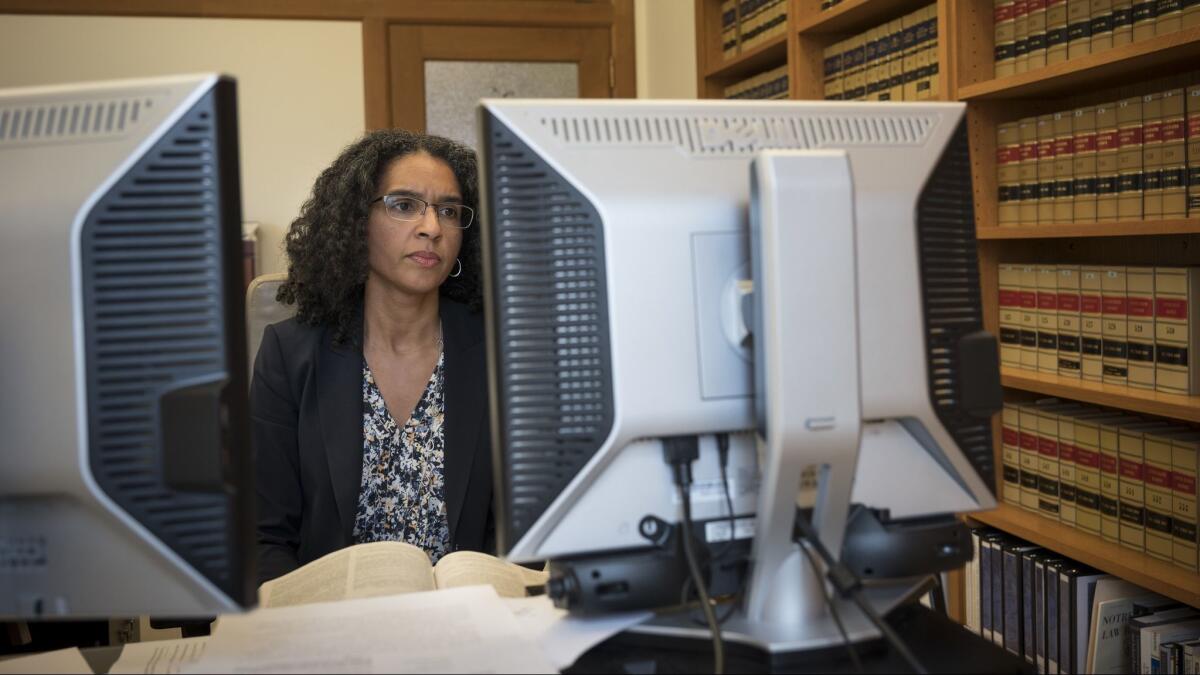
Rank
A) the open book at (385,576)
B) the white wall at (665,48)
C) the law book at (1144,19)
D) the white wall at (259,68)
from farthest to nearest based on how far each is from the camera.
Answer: the white wall at (665,48), the white wall at (259,68), the law book at (1144,19), the open book at (385,576)

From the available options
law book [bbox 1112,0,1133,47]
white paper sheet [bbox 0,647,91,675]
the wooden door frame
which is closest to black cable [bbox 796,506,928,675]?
white paper sheet [bbox 0,647,91,675]

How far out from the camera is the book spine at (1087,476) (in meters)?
2.14

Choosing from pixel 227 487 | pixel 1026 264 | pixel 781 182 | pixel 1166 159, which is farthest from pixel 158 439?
pixel 1026 264

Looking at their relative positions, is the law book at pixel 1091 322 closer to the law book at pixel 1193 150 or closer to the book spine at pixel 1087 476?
the book spine at pixel 1087 476

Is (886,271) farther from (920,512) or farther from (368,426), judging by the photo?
(368,426)

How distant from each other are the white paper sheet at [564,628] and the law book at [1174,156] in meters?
1.37

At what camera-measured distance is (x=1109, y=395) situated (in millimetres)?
2016

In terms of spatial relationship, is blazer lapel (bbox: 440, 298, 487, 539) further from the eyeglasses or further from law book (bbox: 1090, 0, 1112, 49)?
law book (bbox: 1090, 0, 1112, 49)

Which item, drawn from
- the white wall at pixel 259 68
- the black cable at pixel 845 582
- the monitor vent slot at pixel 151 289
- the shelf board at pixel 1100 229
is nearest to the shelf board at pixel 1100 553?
the shelf board at pixel 1100 229

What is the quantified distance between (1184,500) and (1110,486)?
7.6 inches

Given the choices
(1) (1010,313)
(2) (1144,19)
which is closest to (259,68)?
(1) (1010,313)

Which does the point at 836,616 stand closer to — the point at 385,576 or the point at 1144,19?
the point at 385,576

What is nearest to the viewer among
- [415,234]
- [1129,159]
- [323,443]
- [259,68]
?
[323,443]

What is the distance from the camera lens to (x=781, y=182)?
0.90 metres
